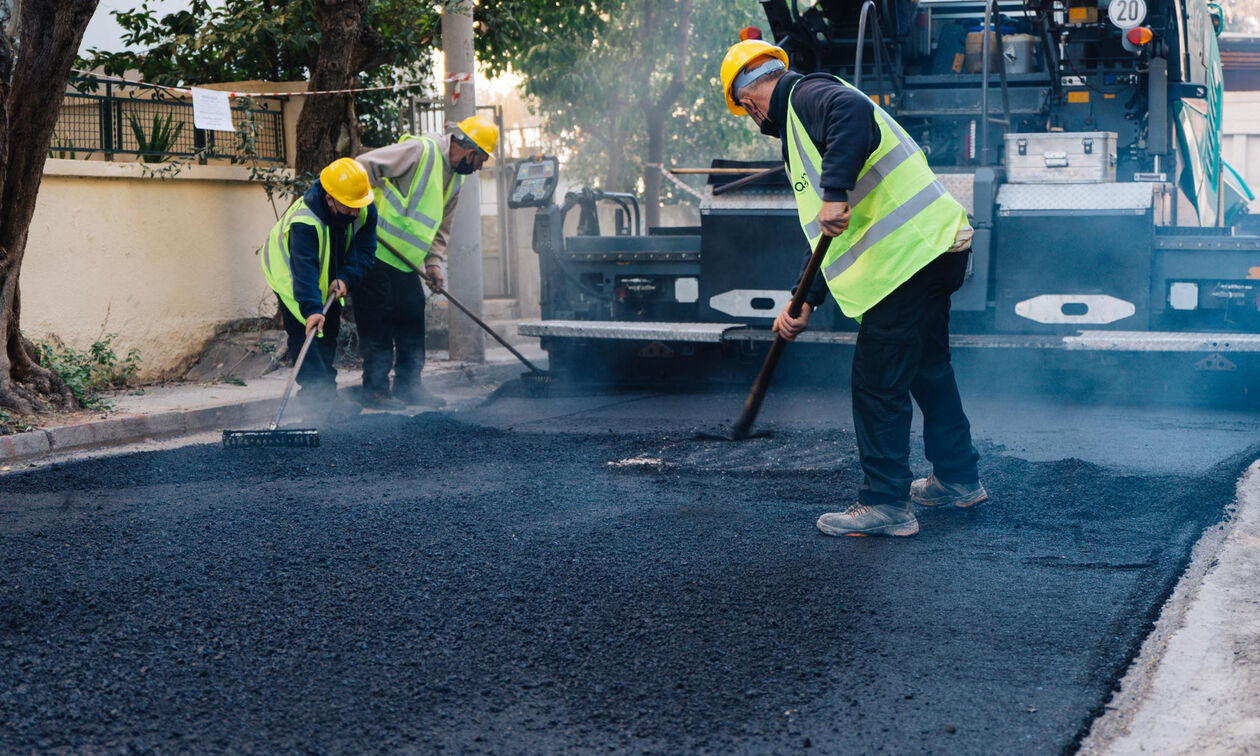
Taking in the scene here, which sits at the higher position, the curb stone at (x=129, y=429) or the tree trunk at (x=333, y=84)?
the tree trunk at (x=333, y=84)

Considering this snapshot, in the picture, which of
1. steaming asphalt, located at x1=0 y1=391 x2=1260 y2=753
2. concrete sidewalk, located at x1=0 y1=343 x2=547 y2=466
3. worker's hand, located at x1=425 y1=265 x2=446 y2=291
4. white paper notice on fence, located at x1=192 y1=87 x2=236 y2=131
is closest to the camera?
steaming asphalt, located at x1=0 y1=391 x2=1260 y2=753

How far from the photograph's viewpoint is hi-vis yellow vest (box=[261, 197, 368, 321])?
6.72 m

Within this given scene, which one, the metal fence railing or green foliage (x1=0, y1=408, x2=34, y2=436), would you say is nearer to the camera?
green foliage (x1=0, y1=408, x2=34, y2=436)

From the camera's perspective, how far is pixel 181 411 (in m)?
7.06

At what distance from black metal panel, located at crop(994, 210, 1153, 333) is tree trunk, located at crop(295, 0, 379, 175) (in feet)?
16.5

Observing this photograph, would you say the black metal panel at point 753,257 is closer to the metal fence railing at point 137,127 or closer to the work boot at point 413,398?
the work boot at point 413,398

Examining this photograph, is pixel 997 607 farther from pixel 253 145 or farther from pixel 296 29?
pixel 296 29

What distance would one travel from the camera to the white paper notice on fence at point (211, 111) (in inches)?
335

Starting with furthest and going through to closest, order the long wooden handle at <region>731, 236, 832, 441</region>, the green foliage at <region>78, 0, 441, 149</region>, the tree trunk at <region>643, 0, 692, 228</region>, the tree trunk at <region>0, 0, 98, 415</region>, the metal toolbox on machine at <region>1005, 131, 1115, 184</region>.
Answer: the tree trunk at <region>643, 0, 692, 228</region> → the green foliage at <region>78, 0, 441, 149</region> → the metal toolbox on machine at <region>1005, 131, 1115, 184</region> → the tree trunk at <region>0, 0, 98, 415</region> → the long wooden handle at <region>731, 236, 832, 441</region>

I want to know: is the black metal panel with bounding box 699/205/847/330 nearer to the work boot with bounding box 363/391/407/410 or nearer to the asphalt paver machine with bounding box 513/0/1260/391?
the asphalt paver machine with bounding box 513/0/1260/391

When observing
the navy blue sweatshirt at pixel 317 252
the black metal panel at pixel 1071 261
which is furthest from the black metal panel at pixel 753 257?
the navy blue sweatshirt at pixel 317 252

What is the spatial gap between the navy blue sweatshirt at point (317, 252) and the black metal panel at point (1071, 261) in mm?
3380

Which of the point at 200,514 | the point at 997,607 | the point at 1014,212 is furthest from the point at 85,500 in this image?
the point at 1014,212

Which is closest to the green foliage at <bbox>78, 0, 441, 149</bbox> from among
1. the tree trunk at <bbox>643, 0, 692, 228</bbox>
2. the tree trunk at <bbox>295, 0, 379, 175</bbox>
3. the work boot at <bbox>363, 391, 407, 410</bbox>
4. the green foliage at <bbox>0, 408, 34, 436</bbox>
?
the tree trunk at <bbox>295, 0, 379, 175</bbox>
